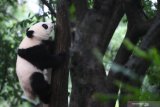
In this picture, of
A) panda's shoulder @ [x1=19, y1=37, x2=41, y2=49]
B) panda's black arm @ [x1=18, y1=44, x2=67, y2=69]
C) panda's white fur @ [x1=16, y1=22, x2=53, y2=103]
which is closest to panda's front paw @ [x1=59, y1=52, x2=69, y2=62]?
panda's black arm @ [x1=18, y1=44, x2=67, y2=69]

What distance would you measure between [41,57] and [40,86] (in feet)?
1.05

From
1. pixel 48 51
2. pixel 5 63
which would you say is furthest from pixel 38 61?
pixel 5 63

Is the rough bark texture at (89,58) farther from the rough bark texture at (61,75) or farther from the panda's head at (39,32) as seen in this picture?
the panda's head at (39,32)

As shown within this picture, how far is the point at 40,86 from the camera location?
4.38 m

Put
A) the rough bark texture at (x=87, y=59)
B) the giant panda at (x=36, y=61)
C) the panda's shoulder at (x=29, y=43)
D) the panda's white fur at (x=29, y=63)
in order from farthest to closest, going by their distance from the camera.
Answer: the panda's shoulder at (x=29, y=43) → the panda's white fur at (x=29, y=63) → the giant panda at (x=36, y=61) → the rough bark texture at (x=87, y=59)

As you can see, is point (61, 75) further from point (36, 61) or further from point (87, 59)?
point (36, 61)

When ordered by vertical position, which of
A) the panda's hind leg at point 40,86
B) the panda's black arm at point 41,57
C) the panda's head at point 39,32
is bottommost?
the panda's hind leg at point 40,86

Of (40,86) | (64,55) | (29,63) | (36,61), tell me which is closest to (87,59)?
(64,55)

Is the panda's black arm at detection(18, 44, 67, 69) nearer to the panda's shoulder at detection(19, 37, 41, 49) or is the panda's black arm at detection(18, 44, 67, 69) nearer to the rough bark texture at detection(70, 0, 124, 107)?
the panda's shoulder at detection(19, 37, 41, 49)

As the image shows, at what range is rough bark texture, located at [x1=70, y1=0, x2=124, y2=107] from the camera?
3.96m

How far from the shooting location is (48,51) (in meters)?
4.48

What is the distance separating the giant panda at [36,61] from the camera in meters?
Result: 4.36

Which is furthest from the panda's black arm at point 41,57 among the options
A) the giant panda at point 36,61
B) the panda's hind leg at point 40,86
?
the panda's hind leg at point 40,86

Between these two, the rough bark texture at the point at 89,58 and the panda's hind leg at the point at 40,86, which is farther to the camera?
the panda's hind leg at the point at 40,86
